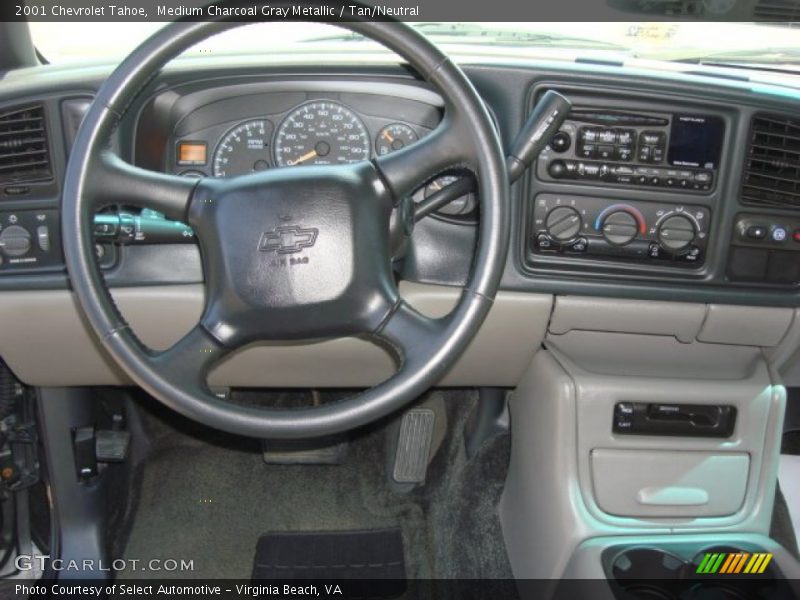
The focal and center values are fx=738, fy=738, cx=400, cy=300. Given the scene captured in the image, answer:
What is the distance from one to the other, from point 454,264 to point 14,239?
3.25 feet

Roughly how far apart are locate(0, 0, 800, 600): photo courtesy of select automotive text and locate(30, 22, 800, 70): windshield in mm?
11

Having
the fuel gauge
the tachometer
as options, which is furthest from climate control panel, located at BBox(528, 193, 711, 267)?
the tachometer

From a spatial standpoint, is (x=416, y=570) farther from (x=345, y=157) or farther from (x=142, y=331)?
(x=345, y=157)

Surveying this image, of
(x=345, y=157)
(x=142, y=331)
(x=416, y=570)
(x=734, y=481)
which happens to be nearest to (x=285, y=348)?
(x=142, y=331)

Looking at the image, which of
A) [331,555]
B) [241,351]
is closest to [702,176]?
[241,351]

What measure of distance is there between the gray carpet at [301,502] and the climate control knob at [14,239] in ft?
3.17

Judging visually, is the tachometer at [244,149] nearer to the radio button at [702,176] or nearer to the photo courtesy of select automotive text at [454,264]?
the photo courtesy of select automotive text at [454,264]

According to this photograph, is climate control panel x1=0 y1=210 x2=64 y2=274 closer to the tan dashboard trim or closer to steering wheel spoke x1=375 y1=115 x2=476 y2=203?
the tan dashboard trim

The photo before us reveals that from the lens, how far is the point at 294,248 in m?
1.21

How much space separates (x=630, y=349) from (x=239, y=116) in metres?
1.09

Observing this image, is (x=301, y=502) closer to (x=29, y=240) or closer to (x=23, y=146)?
(x=29, y=240)

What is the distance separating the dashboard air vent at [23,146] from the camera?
62.2 inches

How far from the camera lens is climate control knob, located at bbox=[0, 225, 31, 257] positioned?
1645mm

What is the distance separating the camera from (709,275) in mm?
1698
